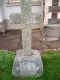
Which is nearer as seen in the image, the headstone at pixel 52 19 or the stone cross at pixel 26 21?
the stone cross at pixel 26 21

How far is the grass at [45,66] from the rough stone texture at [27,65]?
4.2 inches

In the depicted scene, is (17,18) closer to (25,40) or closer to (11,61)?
(25,40)

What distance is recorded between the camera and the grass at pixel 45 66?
505 centimetres

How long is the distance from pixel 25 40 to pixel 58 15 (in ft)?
8.60

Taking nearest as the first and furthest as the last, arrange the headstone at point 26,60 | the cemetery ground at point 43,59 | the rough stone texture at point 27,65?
the headstone at point 26,60 → the rough stone texture at point 27,65 → the cemetery ground at point 43,59

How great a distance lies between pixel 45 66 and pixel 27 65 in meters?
0.57

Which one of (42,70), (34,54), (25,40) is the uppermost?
(25,40)

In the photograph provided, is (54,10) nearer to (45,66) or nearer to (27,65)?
(45,66)

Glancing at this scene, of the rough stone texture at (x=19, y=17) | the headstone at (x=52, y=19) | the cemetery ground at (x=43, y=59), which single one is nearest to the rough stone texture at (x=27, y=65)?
the cemetery ground at (x=43, y=59)

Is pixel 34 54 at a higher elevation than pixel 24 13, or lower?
lower

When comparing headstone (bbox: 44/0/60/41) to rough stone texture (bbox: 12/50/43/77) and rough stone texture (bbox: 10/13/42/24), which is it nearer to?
rough stone texture (bbox: 10/13/42/24)

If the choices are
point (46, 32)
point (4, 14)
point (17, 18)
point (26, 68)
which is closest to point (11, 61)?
point (26, 68)

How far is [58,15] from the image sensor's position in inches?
286

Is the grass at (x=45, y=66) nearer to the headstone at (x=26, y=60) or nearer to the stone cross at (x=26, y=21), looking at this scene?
the headstone at (x=26, y=60)
